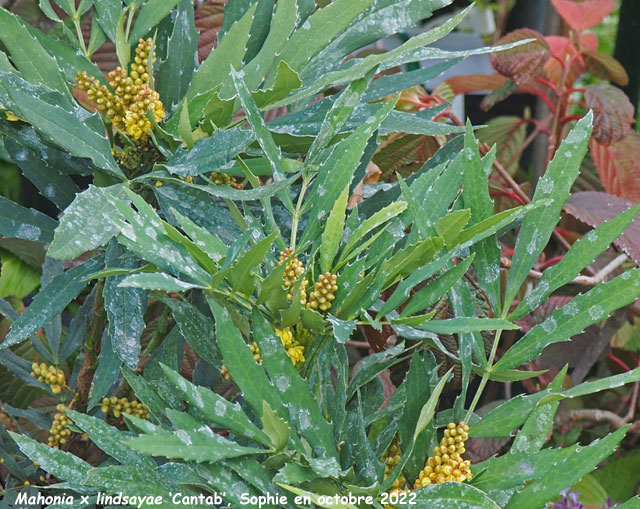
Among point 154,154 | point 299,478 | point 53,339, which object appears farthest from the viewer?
point 53,339

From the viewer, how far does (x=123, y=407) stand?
48cm

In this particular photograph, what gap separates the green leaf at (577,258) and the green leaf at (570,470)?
0.07m

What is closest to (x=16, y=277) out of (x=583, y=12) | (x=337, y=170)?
(x=337, y=170)

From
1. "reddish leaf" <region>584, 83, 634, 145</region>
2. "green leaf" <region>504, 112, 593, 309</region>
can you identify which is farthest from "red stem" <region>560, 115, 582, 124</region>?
"green leaf" <region>504, 112, 593, 309</region>

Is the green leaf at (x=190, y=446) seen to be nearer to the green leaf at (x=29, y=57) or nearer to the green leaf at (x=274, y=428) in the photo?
the green leaf at (x=274, y=428)

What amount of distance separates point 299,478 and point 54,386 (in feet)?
0.89

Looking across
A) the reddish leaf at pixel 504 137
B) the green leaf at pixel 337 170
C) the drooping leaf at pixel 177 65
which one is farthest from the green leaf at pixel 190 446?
the reddish leaf at pixel 504 137

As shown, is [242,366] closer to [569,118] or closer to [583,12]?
[569,118]

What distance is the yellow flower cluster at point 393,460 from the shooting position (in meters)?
0.39

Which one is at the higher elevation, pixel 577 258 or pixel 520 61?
pixel 520 61

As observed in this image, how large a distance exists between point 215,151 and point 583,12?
0.83m

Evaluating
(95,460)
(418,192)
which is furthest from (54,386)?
(418,192)

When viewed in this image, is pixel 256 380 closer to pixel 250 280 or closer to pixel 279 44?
pixel 250 280

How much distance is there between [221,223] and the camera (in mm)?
409
